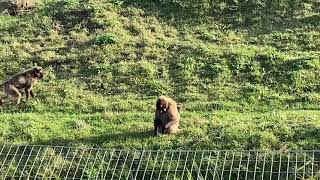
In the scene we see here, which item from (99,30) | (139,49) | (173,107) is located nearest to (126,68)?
(139,49)

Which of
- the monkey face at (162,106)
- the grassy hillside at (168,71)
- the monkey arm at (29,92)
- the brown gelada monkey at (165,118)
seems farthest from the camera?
the monkey arm at (29,92)

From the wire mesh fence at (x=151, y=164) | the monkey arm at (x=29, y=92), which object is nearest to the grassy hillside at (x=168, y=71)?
the monkey arm at (x=29, y=92)

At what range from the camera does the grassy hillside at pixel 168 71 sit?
13883mm

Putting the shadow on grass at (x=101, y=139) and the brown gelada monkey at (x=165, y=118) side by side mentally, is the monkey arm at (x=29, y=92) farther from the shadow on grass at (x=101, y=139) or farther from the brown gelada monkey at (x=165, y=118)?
the brown gelada monkey at (x=165, y=118)

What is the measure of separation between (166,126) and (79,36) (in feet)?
20.6

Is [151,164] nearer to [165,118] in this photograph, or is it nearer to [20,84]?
[165,118]

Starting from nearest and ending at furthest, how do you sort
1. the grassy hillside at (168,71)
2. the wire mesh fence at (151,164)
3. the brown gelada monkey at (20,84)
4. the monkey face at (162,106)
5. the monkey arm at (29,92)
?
1. the wire mesh fence at (151,164)
2. the monkey face at (162,106)
3. the grassy hillside at (168,71)
4. the brown gelada monkey at (20,84)
5. the monkey arm at (29,92)

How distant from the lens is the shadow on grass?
13.7 m

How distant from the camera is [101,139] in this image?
13852mm

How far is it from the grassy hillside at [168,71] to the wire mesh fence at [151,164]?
0.55 metres

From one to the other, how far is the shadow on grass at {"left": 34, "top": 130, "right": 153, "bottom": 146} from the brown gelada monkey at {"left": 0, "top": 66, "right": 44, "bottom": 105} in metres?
2.47

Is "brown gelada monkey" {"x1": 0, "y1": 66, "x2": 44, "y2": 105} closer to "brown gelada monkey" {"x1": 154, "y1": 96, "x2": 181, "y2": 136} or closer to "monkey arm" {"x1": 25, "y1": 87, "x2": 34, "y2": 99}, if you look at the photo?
"monkey arm" {"x1": 25, "y1": 87, "x2": 34, "y2": 99}

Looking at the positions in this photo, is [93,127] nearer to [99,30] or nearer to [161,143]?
[161,143]

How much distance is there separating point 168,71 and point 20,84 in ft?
11.9
